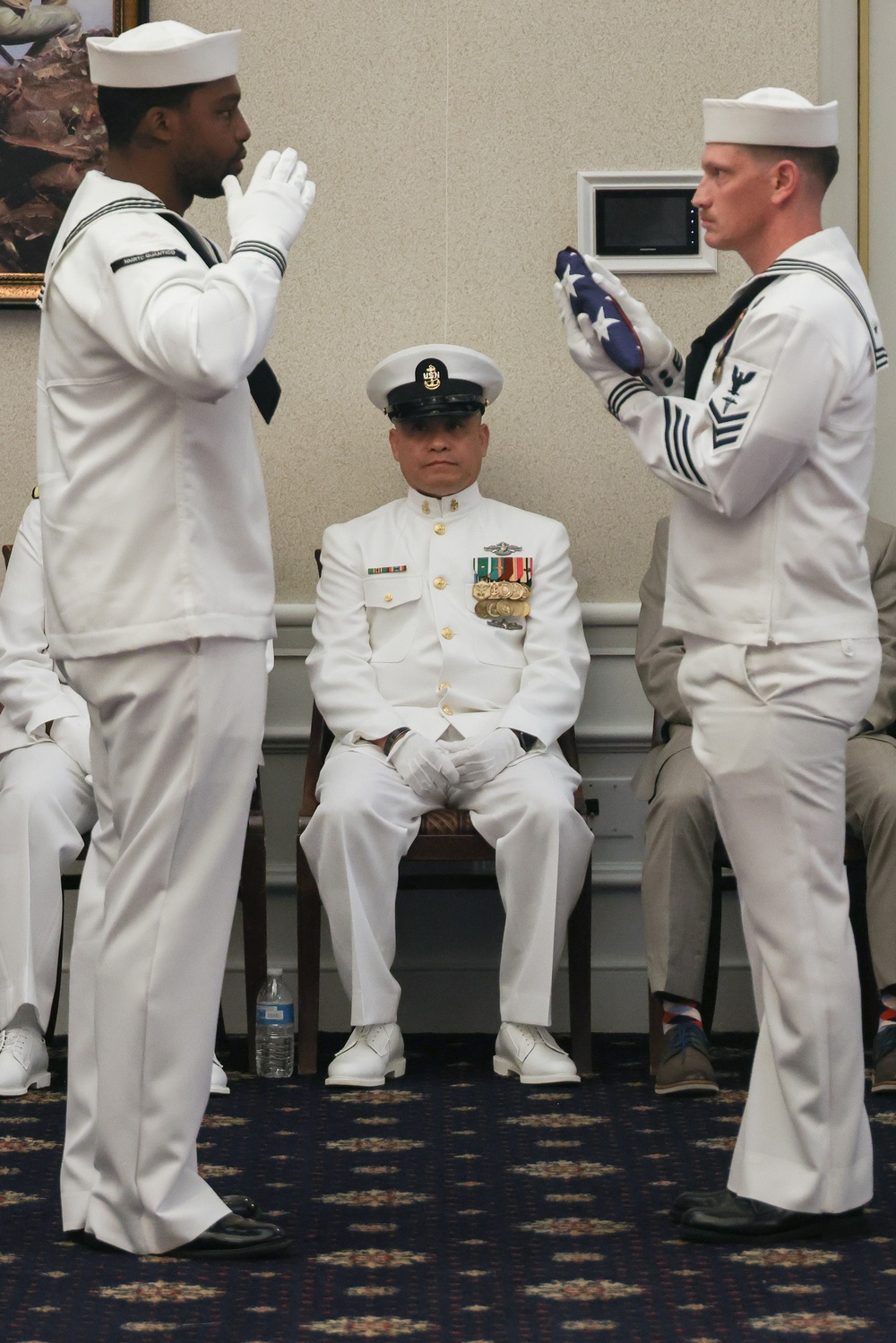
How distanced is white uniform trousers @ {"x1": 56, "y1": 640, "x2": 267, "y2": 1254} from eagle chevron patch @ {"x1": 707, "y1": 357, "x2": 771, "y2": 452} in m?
0.70

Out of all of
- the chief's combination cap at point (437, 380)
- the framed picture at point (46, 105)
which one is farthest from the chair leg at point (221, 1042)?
the framed picture at point (46, 105)

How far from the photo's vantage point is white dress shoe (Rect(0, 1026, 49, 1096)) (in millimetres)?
3381

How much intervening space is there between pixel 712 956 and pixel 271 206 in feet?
6.58

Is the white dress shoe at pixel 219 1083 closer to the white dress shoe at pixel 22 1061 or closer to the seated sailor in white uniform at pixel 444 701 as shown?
the seated sailor in white uniform at pixel 444 701

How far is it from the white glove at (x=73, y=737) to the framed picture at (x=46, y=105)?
1116mm

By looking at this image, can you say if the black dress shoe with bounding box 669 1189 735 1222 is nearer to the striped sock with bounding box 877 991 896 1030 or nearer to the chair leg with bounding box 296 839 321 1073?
the striped sock with bounding box 877 991 896 1030

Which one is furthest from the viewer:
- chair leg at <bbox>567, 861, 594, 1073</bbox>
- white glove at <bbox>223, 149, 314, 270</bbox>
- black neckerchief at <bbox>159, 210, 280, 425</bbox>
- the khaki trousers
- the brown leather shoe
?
chair leg at <bbox>567, 861, 594, 1073</bbox>

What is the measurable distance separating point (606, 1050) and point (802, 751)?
173cm

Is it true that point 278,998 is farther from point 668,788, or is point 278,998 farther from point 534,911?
point 668,788

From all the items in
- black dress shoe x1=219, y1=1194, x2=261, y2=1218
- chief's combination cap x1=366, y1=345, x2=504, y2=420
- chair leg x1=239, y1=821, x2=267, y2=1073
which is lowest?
black dress shoe x1=219, y1=1194, x2=261, y2=1218

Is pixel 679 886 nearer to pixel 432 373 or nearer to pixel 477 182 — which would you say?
pixel 432 373

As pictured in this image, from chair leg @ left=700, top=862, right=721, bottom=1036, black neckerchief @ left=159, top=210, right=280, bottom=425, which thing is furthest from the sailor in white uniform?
chair leg @ left=700, top=862, right=721, bottom=1036

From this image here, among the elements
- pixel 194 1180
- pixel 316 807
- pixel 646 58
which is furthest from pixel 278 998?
pixel 646 58

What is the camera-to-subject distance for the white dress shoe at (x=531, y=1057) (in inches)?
137
